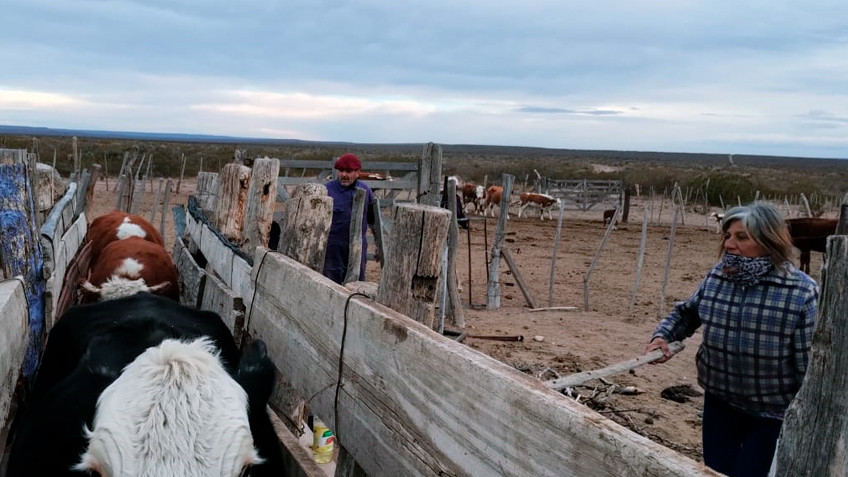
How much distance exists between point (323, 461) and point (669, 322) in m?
2.19

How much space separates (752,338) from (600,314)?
784 centimetres

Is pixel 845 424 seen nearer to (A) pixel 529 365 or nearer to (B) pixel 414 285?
(B) pixel 414 285

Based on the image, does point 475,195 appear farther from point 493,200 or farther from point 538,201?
point 538,201

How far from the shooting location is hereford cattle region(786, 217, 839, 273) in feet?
44.0

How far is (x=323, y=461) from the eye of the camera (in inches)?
160

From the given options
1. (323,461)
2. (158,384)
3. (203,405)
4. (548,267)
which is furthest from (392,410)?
(548,267)

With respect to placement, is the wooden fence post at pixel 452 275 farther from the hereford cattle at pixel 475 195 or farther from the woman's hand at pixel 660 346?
the hereford cattle at pixel 475 195

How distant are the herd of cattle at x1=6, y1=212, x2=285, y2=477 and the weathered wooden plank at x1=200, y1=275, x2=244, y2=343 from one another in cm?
26

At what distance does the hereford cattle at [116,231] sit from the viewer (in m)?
4.96

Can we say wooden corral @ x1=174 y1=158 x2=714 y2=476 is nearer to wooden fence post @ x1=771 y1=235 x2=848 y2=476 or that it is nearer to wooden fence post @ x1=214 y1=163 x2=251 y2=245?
wooden fence post @ x1=771 y1=235 x2=848 y2=476

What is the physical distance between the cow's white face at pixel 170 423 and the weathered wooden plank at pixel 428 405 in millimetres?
294

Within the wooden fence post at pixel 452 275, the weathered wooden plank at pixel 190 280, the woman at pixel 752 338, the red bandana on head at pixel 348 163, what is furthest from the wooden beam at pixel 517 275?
the woman at pixel 752 338

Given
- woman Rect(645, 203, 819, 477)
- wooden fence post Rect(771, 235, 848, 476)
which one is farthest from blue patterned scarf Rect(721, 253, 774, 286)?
wooden fence post Rect(771, 235, 848, 476)

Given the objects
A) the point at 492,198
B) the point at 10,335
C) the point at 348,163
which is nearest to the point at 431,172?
the point at 348,163
